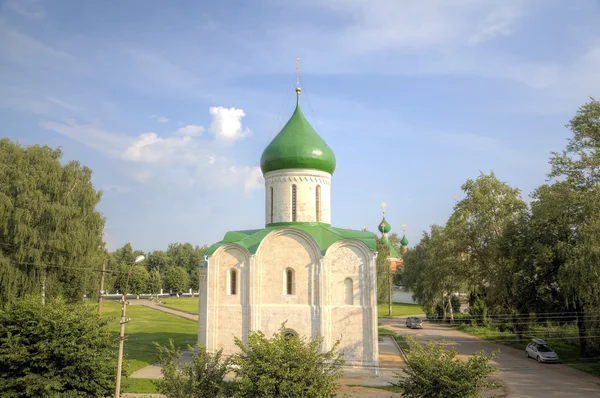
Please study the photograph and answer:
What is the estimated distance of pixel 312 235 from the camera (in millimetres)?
19297

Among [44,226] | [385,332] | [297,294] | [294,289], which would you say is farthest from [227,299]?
[385,332]

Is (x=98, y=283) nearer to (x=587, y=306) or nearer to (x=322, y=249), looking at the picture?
(x=322, y=249)

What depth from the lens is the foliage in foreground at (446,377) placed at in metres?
10.7

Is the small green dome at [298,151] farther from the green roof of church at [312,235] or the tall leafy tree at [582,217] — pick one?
the tall leafy tree at [582,217]

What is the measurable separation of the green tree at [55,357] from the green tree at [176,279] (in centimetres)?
5295

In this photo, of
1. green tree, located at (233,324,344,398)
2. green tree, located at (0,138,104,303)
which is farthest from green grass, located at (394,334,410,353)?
green tree, located at (0,138,104,303)

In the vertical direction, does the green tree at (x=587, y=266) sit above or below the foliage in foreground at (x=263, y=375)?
above

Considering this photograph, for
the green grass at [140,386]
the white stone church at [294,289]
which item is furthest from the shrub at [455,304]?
the green grass at [140,386]

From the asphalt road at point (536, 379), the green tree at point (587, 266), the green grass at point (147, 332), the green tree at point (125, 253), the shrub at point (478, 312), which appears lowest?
the asphalt road at point (536, 379)

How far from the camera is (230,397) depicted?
11422 millimetres

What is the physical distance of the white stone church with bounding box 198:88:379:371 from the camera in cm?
1852

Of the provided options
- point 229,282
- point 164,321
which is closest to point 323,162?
point 229,282

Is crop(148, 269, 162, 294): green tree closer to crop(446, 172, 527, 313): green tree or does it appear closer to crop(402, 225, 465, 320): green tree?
crop(402, 225, 465, 320): green tree

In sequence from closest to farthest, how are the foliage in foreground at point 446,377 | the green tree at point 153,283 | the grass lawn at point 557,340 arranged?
1. the foliage in foreground at point 446,377
2. the grass lawn at point 557,340
3. the green tree at point 153,283
